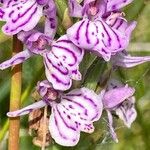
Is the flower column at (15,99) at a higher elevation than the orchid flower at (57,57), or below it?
below

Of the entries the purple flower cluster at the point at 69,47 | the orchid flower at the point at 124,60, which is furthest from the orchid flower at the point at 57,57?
the orchid flower at the point at 124,60

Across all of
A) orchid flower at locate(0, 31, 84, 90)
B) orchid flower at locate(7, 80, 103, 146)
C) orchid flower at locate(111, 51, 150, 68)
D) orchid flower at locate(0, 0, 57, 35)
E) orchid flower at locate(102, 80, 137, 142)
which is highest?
orchid flower at locate(0, 0, 57, 35)

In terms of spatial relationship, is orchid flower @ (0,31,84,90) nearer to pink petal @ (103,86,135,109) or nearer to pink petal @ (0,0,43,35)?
pink petal @ (0,0,43,35)

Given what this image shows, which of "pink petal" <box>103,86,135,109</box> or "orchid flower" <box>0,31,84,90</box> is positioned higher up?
"orchid flower" <box>0,31,84,90</box>

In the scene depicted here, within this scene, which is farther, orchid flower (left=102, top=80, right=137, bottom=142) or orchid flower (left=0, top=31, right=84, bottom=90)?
orchid flower (left=102, top=80, right=137, bottom=142)

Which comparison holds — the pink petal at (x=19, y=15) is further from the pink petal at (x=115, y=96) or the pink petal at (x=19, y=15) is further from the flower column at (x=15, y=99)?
the pink petal at (x=115, y=96)

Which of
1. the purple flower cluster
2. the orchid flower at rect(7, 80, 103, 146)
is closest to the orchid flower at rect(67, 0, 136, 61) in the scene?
the purple flower cluster
